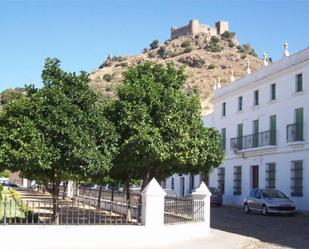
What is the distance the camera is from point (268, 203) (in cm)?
2822

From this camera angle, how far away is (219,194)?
36281 mm

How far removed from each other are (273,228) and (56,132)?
10774mm

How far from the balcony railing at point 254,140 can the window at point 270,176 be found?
56.5 inches

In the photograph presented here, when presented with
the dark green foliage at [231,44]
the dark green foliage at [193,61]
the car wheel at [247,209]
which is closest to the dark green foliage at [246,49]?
the dark green foliage at [231,44]

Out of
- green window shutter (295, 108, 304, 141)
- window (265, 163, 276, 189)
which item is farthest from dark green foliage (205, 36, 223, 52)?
green window shutter (295, 108, 304, 141)

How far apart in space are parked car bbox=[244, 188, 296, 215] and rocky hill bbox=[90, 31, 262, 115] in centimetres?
6610

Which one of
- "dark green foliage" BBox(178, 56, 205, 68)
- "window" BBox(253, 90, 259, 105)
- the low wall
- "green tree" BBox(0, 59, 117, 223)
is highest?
"dark green foliage" BBox(178, 56, 205, 68)

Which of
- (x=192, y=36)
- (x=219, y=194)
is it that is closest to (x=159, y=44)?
(x=192, y=36)

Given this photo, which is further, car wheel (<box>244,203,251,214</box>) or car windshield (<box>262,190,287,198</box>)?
car wheel (<box>244,203,251,214</box>)

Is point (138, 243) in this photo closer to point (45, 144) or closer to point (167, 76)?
point (45, 144)

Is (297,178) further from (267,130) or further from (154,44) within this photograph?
(154,44)

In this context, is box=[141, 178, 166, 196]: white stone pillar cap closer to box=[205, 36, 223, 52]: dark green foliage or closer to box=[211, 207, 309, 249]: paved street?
box=[211, 207, 309, 249]: paved street

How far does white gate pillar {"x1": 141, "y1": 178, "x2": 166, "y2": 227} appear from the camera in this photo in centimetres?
1493

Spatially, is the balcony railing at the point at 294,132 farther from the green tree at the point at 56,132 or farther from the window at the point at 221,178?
the green tree at the point at 56,132
